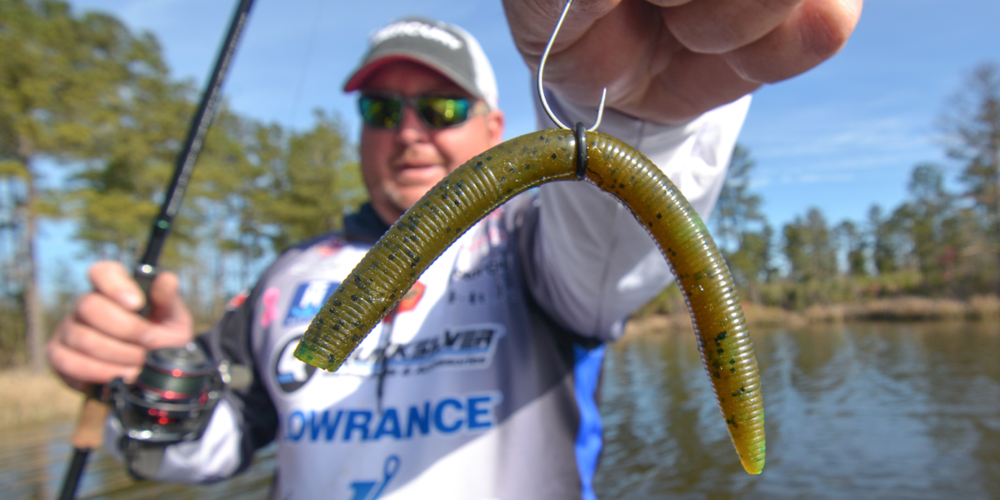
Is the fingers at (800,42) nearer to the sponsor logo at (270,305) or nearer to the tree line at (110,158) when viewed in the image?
the sponsor logo at (270,305)

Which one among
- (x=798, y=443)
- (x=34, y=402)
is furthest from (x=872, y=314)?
(x=34, y=402)

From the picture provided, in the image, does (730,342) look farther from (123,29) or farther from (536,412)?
(123,29)

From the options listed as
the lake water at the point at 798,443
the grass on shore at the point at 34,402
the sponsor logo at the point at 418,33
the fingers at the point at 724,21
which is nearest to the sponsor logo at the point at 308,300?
the sponsor logo at the point at 418,33


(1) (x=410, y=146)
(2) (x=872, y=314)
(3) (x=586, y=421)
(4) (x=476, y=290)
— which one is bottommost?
(3) (x=586, y=421)

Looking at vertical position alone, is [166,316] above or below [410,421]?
above

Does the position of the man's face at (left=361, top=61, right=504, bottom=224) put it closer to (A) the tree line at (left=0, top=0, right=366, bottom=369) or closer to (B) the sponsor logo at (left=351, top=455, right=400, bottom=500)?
(B) the sponsor logo at (left=351, top=455, right=400, bottom=500)

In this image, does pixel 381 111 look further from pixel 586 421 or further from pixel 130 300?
pixel 586 421

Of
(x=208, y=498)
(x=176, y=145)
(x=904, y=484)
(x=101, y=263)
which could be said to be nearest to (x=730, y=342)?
(x=101, y=263)
